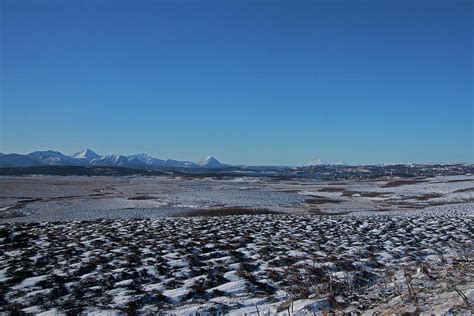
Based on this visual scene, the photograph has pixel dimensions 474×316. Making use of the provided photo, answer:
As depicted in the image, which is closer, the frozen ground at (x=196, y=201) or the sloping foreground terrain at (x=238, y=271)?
the sloping foreground terrain at (x=238, y=271)

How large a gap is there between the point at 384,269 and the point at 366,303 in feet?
9.17

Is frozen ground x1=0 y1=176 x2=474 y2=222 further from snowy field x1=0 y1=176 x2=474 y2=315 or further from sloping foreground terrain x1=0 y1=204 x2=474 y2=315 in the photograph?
sloping foreground terrain x1=0 y1=204 x2=474 y2=315

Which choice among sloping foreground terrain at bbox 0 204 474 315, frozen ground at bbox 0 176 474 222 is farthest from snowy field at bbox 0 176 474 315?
frozen ground at bbox 0 176 474 222

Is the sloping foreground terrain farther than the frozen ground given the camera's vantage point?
No

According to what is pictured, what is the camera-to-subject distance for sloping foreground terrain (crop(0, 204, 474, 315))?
571 centimetres

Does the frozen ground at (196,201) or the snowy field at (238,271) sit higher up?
the snowy field at (238,271)

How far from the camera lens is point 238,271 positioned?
786 centimetres

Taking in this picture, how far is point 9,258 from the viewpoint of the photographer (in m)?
9.42

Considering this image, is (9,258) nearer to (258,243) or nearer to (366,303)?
(258,243)

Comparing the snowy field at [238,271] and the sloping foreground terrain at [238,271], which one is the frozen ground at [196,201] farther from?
the sloping foreground terrain at [238,271]

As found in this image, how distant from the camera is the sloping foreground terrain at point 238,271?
5.71 m

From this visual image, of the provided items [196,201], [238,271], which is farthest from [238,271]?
[196,201]

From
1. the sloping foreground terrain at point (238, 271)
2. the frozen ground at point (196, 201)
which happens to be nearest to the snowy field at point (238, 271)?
the sloping foreground terrain at point (238, 271)

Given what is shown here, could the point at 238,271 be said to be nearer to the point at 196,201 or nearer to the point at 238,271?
the point at 238,271
